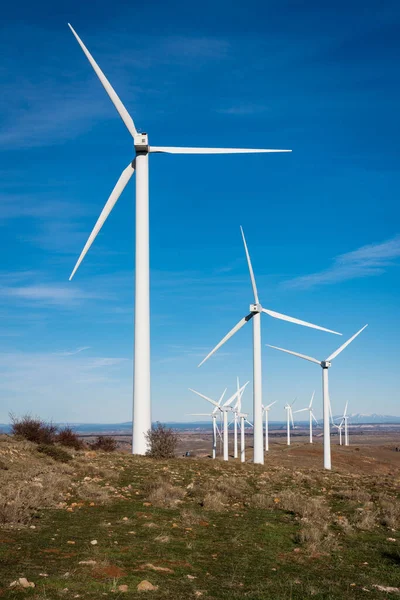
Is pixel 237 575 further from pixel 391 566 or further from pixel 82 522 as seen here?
pixel 82 522

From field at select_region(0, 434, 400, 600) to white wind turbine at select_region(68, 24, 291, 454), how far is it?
953 cm

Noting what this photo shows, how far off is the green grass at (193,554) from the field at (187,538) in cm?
3

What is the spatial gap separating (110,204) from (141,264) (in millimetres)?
5496

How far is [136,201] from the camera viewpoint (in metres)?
39.2

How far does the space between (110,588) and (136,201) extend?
30741 mm

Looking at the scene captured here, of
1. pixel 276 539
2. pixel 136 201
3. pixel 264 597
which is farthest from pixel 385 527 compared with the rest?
pixel 136 201

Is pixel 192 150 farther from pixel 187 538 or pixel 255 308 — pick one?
pixel 187 538

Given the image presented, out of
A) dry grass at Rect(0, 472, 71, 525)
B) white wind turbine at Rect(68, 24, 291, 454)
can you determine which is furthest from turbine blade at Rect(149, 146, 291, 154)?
dry grass at Rect(0, 472, 71, 525)

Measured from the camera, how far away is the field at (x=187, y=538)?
11480 mm

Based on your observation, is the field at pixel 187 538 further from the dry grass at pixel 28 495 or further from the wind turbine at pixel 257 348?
the wind turbine at pixel 257 348

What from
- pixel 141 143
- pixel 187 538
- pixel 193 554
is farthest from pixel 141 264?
pixel 193 554

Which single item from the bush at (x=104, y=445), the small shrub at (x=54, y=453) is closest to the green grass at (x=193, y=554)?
the small shrub at (x=54, y=453)

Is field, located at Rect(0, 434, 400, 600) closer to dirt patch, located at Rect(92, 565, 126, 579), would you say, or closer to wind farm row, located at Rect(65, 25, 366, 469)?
dirt patch, located at Rect(92, 565, 126, 579)

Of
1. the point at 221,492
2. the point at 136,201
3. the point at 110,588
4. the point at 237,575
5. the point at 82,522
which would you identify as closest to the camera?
the point at 110,588
